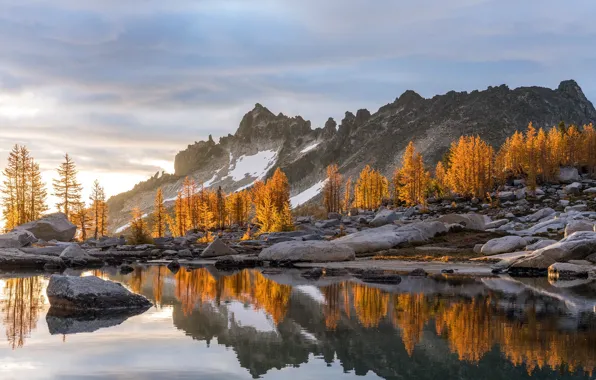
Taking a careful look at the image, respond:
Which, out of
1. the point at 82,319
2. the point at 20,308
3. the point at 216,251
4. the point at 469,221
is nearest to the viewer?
the point at 82,319

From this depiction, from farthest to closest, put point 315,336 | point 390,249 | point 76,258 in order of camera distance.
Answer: point 390,249, point 76,258, point 315,336

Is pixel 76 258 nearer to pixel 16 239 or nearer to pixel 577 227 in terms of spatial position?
pixel 16 239

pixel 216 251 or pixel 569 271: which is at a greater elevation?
pixel 216 251

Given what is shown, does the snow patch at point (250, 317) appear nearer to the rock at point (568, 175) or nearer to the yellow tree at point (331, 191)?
the rock at point (568, 175)

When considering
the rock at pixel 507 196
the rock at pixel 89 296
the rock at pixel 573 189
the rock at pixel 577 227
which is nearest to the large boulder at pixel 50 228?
the rock at pixel 89 296

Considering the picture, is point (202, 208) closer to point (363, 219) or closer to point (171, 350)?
point (363, 219)

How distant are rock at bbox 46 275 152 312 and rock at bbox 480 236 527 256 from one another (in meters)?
30.9

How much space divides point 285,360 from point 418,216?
71.8 metres

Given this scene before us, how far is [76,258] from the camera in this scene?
42.4 meters

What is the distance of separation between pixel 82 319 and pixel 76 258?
26.4 meters

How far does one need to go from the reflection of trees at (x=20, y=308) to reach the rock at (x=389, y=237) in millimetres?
27150

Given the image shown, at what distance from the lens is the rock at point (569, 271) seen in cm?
3094

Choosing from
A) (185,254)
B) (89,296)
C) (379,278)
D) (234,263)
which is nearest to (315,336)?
(89,296)

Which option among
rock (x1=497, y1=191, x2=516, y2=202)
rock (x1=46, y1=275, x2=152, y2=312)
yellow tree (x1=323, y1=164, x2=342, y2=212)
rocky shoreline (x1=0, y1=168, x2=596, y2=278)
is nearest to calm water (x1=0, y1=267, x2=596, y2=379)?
rock (x1=46, y1=275, x2=152, y2=312)
